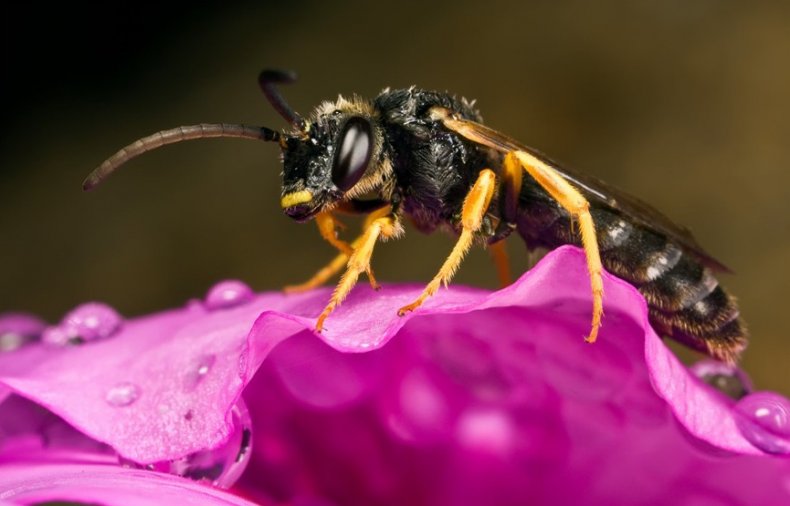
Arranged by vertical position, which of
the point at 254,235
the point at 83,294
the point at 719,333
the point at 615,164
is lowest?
the point at 83,294

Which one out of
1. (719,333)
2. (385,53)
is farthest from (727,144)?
(719,333)

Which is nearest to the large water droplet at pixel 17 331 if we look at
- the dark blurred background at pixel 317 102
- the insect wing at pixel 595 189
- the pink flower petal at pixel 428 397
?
the pink flower petal at pixel 428 397

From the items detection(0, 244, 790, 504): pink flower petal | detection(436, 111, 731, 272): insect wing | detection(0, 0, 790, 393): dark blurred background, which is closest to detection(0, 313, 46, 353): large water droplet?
detection(0, 244, 790, 504): pink flower petal

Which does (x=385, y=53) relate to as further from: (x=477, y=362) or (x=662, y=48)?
(x=477, y=362)

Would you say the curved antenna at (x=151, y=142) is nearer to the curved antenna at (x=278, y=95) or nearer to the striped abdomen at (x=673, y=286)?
the curved antenna at (x=278, y=95)

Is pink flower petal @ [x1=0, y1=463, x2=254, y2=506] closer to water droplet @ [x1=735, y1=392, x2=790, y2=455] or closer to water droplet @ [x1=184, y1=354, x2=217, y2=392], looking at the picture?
water droplet @ [x1=184, y1=354, x2=217, y2=392]

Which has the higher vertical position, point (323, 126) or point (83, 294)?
point (323, 126)

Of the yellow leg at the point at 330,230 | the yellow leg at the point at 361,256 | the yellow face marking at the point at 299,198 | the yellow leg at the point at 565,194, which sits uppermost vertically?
the yellow leg at the point at 565,194
